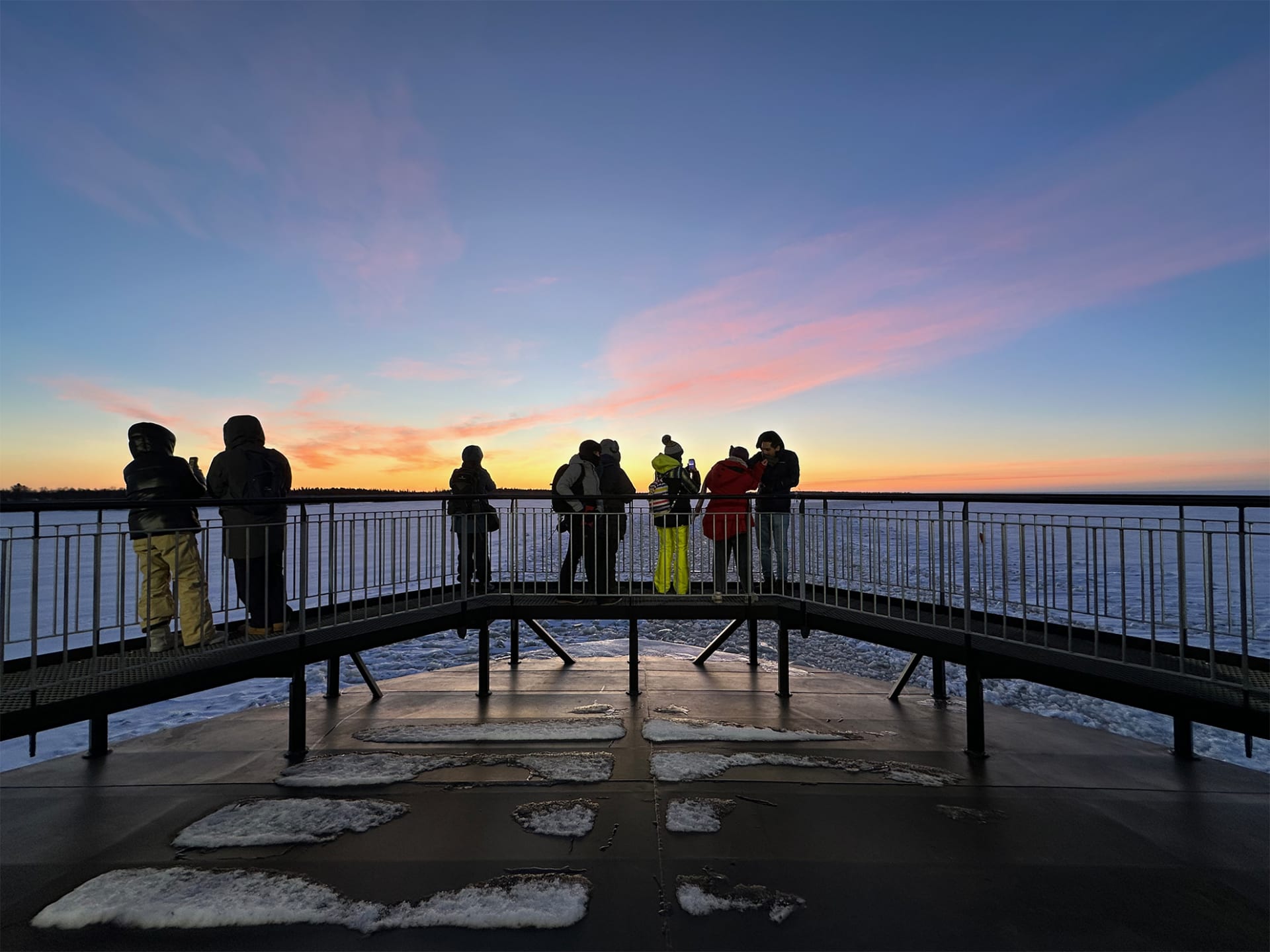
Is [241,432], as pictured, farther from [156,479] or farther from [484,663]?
Result: [484,663]

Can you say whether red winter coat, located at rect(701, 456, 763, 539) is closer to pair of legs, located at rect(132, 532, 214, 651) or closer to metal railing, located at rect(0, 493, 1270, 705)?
metal railing, located at rect(0, 493, 1270, 705)

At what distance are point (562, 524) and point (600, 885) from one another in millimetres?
4737

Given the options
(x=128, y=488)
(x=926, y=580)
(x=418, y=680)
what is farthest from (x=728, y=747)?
(x=926, y=580)

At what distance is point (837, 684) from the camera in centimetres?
799

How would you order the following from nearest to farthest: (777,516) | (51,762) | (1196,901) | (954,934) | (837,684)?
(954,934) < (1196,901) < (51,762) < (777,516) < (837,684)

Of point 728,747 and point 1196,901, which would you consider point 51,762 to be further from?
point 1196,901

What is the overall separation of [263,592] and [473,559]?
8.19 feet

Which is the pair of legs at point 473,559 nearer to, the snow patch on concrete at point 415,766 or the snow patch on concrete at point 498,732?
the snow patch on concrete at point 498,732

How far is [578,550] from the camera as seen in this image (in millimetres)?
7742

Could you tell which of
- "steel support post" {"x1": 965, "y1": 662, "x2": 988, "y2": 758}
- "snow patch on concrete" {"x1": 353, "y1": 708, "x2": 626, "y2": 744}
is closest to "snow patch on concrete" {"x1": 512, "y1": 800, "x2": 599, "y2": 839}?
"snow patch on concrete" {"x1": 353, "y1": 708, "x2": 626, "y2": 744}

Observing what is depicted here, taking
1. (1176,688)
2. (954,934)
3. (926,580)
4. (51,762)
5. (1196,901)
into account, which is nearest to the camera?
(954,934)

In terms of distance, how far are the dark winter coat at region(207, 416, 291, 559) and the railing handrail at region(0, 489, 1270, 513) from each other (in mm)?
148

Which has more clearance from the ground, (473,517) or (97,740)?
(473,517)

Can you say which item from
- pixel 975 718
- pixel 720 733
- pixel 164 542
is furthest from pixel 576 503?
pixel 975 718
